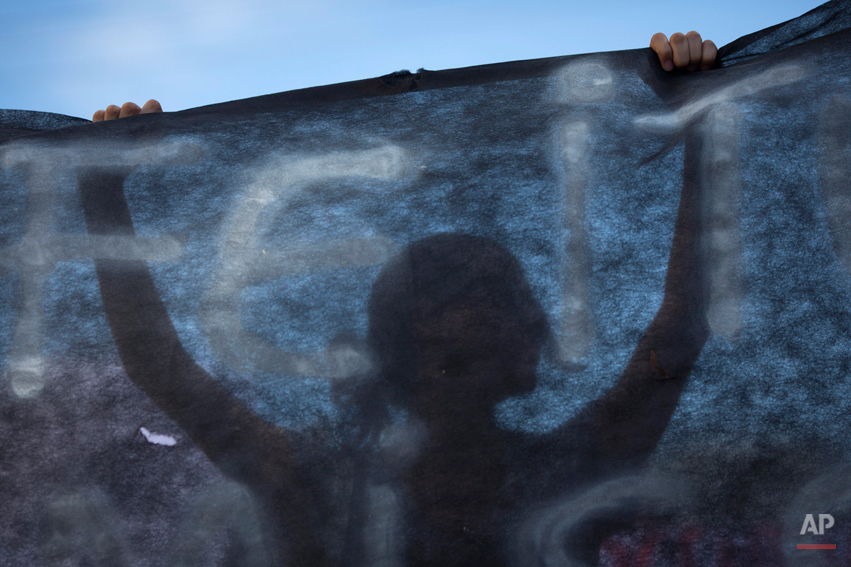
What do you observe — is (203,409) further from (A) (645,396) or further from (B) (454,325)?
(A) (645,396)

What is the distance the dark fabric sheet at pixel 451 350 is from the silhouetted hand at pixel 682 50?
24cm

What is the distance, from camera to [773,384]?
3.15 ft

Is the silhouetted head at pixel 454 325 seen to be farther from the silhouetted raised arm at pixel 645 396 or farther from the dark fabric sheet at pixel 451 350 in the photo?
the silhouetted raised arm at pixel 645 396

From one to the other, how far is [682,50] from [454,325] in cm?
106

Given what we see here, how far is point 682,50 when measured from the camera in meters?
1.43

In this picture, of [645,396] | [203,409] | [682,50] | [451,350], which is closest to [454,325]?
[451,350]

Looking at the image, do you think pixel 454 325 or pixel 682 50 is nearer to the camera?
pixel 454 325

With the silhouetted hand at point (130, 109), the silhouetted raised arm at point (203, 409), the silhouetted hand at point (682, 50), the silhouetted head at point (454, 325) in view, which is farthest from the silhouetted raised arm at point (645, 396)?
the silhouetted hand at point (130, 109)

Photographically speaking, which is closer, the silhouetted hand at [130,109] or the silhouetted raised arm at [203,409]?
the silhouetted raised arm at [203,409]

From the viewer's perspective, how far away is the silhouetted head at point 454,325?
995 millimetres

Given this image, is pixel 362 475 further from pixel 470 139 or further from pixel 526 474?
pixel 470 139

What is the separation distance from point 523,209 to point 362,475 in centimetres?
64

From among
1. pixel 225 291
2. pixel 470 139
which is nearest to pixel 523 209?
pixel 470 139

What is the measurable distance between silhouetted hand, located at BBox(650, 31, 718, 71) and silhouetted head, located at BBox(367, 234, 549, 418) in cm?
83
